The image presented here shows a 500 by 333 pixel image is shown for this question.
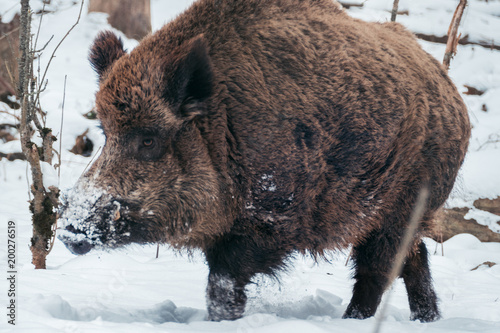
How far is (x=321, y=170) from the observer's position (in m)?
3.22

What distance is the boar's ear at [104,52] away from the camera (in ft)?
11.3

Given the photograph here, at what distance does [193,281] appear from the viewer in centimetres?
446

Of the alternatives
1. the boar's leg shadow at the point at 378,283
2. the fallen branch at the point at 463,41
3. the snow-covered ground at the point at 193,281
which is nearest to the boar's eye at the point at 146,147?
the snow-covered ground at the point at 193,281

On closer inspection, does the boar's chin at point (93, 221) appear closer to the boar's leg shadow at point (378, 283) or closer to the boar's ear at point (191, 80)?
the boar's ear at point (191, 80)

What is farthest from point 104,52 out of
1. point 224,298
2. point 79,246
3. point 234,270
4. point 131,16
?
point 131,16

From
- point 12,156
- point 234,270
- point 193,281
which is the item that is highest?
point 234,270

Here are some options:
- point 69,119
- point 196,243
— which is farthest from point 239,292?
point 69,119

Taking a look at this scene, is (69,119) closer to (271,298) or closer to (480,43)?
(271,298)

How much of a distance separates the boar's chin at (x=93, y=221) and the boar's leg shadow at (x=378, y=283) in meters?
1.66

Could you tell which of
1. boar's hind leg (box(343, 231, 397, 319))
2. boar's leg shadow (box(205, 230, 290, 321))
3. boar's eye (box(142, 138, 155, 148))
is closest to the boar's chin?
boar's eye (box(142, 138, 155, 148))

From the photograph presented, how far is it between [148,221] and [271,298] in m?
1.26

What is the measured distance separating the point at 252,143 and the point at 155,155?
549 mm

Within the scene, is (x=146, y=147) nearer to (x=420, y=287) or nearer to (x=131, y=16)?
(x=420, y=287)

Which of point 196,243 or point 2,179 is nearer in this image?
point 196,243
